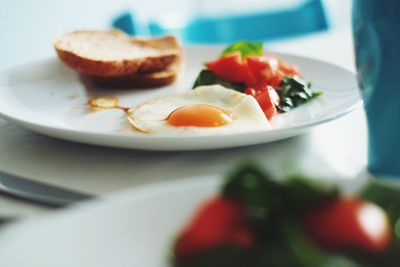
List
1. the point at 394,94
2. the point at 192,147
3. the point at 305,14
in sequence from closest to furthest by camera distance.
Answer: the point at 394,94, the point at 192,147, the point at 305,14

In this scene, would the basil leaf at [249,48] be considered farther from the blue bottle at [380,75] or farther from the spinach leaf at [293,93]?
the blue bottle at [380,75]

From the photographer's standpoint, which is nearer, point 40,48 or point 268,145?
point 268,145

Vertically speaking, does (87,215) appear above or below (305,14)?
above

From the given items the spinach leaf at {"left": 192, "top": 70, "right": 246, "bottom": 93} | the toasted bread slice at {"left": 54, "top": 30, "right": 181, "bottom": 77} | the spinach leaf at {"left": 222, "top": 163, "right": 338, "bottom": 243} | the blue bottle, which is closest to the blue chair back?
the toasted bread slice at {"left": 54, "top": 30, "right": 181, "bottom": 77}

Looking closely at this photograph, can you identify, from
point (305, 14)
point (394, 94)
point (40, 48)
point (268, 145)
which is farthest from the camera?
point (40, 48)

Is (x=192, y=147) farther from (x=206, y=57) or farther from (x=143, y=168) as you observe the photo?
(x=206, y=57)

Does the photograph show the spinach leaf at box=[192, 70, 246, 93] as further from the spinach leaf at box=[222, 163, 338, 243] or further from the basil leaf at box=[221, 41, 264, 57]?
the spinach leaf at box=[222, 163, 338, 243]

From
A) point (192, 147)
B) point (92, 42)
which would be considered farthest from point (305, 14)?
point (192, 147)

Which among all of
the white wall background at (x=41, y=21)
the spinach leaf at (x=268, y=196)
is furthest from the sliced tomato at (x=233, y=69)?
the white wall background at (x=41, y=21)
